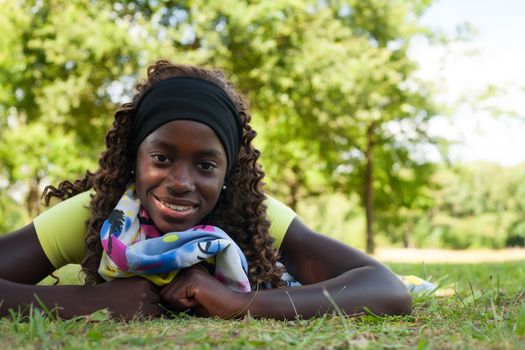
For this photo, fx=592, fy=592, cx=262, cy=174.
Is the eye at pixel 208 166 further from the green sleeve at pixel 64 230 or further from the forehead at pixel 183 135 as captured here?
the green sleeve at pixel 64 230

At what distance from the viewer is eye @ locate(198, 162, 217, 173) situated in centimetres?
285

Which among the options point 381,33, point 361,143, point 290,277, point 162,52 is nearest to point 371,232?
point 361,143

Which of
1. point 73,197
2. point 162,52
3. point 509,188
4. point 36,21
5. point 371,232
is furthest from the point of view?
point 509,188

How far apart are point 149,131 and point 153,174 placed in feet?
0.73

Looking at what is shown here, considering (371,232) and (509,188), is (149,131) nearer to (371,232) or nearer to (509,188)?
(371,232)

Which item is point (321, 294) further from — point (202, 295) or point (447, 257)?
point (447, 257)

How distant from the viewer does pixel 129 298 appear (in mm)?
2570

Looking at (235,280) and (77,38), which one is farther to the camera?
(77,38)

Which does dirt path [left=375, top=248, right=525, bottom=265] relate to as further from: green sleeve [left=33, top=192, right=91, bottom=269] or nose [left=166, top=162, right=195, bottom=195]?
nose [left=166, top=162, right=195, bottom=195]

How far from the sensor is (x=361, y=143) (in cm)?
2020

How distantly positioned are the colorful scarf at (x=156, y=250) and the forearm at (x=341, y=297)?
0.25m

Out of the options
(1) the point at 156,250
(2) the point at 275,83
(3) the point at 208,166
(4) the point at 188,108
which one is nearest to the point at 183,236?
(1) the point at 156,250

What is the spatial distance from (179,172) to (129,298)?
2.00 feet

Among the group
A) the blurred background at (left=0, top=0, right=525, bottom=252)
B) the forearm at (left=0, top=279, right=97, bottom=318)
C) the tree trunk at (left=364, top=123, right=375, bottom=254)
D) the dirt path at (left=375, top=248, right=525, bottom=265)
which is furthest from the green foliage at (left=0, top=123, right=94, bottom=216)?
the forearm at (left=0, top=279, right=97, bottom=318)
